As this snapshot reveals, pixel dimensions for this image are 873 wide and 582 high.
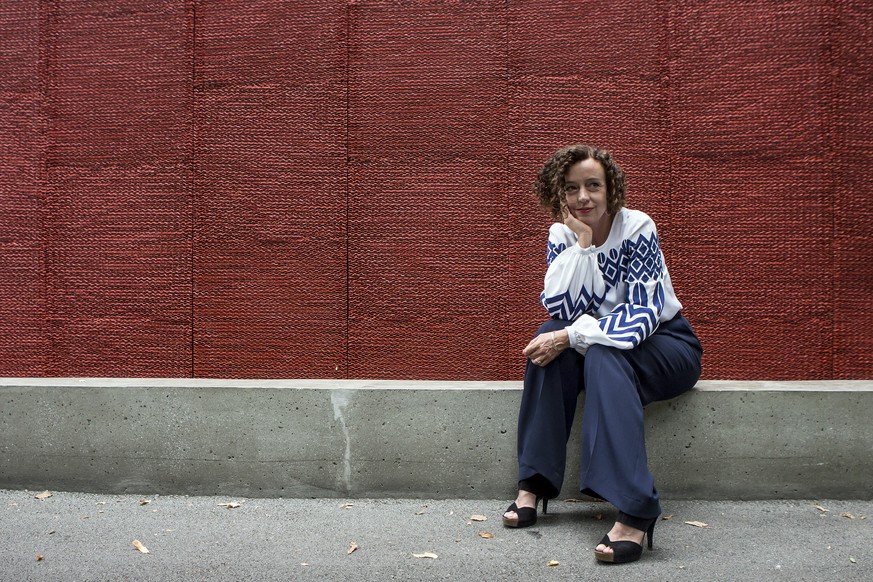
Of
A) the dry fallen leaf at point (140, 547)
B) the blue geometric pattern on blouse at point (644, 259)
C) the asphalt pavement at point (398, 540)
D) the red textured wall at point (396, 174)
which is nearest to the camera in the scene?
the asphalt pavement at point (398, 540)

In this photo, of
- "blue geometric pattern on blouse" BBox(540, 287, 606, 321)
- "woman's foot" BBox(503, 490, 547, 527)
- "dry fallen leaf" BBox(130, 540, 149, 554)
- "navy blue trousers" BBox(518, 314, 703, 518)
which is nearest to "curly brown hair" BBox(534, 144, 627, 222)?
"blue geometric pattern on blouse" BBox(540, 287, 606, 321)

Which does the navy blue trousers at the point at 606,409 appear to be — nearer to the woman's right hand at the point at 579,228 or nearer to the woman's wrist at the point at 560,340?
the woman's wrist at the point at 560,340

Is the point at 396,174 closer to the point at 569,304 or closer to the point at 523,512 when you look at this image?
the point at 569,304

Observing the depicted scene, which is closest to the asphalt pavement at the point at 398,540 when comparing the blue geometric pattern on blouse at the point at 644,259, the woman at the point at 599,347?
the woman at the point at 599,347

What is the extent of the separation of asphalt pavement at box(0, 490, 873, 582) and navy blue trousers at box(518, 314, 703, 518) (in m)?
0.21

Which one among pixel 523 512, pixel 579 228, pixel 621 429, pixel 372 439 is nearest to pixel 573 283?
pixel 579 228

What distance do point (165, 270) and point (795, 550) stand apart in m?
3.13

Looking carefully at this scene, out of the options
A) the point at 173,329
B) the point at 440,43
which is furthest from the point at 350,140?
the point at 173,329

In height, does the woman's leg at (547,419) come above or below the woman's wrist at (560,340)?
below

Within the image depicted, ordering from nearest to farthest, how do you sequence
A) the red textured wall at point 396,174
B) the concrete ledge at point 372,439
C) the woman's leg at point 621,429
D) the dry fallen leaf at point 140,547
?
the woman's leg at point 621,429 → the dry fallen leaf at point 140,547 → the concrete ledge at point 372,439 → the red textured wall at point 396,174

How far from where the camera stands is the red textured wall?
147 inches

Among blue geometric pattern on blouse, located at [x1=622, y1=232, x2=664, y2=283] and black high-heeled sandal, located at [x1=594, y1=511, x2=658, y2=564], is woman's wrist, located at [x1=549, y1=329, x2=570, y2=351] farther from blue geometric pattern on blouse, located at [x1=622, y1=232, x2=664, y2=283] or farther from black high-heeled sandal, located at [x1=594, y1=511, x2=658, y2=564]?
black high-heeled sandal, located at [x1=594, y1=511, x2=658, y2=564]

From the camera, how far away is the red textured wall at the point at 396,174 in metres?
3.73

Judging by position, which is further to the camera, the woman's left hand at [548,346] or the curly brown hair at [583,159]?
the curly brown hair at [583,159]
